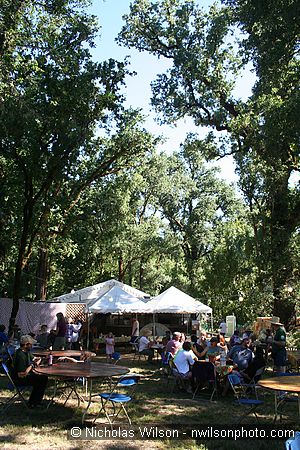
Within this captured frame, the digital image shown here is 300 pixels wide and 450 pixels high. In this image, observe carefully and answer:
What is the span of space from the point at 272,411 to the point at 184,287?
91.6 ft

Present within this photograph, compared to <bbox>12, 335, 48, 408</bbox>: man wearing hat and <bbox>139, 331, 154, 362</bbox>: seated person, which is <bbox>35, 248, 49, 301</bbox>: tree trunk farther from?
<bbox>12, 335, 48, 408</bbox>: man wearing hat

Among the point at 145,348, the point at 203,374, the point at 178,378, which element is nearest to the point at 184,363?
the point at 203,374

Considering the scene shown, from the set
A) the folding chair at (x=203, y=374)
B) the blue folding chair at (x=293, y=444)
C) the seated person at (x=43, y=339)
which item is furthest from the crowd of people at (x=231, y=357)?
the blue folding chair at (x=293, y=444)

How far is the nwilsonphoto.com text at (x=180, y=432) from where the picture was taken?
5.67 meters

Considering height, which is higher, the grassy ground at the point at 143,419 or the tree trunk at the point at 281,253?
the tree trunk at the point at 281,253

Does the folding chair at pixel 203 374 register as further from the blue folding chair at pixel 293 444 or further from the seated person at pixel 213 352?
the blue folding chair at pixel 293 444

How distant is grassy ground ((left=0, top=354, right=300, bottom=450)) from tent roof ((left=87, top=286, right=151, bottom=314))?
220 inches

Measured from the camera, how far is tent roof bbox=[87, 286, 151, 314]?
1483cm

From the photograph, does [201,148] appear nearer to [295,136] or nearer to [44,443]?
[295,136]

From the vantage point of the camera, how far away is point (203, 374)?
806 centimetres

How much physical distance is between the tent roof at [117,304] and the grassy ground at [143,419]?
Answer: 18.3 feet

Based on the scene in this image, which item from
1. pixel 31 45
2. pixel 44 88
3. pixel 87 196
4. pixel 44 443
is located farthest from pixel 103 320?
pixel 44 443

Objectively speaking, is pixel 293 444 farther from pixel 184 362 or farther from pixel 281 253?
pixel 281 253

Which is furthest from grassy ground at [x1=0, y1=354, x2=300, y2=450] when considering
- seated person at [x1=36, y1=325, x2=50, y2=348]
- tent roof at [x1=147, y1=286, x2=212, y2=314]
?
tent roof at [x1=147, y1=286, x2=212, y2=314]
